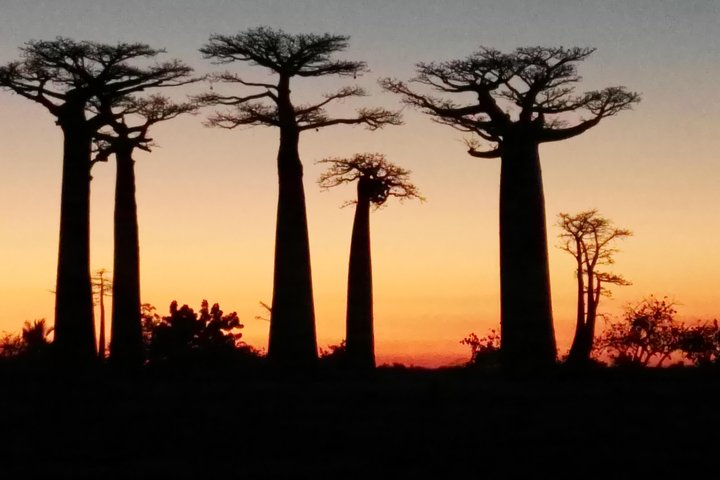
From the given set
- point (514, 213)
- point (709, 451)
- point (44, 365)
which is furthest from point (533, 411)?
point (44, 365)

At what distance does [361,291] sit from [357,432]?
1594cm

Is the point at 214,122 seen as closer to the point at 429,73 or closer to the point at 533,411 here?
the point at 429,73

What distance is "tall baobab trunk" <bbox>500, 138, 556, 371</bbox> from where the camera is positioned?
854 inches

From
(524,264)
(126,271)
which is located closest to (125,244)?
(126,271)

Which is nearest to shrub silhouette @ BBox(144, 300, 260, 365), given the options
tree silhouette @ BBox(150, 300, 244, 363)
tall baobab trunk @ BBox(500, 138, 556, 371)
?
tree silhouette @ BBox(150, 300, 244, 363)

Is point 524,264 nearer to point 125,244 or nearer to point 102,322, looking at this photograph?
point 125,244

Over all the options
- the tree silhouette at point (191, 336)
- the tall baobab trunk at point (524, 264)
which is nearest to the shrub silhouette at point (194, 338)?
the tree silhouette at point (191, 336)

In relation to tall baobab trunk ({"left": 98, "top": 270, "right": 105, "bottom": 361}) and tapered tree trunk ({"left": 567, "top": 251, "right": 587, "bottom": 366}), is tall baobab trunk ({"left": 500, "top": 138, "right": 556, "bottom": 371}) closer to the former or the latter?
tapered tree trunk ({"left": 567, "top": 251, "right": 587, "bottom": 366})

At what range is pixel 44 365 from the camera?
73.6ft

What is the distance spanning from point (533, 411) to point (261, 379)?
8.89 m

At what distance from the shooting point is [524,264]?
2183cm

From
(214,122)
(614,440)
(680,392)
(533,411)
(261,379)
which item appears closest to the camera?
(614,440)

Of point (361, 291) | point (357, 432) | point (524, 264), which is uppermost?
point (361, 291)

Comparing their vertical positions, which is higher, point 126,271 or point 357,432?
point 126,271
